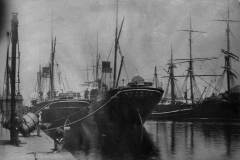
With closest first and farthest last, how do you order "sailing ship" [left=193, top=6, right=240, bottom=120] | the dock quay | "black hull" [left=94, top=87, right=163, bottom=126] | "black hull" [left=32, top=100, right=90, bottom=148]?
the dock quay < "black hull" [left=32, top=100, right=90, bottom=148] < "black hull" [left=94, top=87, right=163, bottom=126] < "sailing ship" [left=193, top=6, right=240, bottom=120]

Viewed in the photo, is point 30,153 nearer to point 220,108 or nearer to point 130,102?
point 130,102

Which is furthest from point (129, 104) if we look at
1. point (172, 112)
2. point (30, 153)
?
point (172, 112)

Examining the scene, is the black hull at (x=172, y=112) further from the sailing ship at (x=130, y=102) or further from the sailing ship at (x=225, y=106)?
the sailing ship at (x=130, y=102)

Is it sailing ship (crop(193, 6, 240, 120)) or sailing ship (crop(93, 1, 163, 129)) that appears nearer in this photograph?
sailing ship (crop(93, 1, 163, 129))

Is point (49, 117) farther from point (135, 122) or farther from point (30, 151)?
point (30, 151)

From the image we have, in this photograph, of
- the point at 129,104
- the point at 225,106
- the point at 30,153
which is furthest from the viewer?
the point at 225,106

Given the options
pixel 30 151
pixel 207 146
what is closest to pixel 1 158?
pixel 30 151

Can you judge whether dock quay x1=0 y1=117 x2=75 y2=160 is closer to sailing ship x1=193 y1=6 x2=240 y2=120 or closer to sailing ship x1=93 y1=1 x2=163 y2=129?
sailing ship x1=93 y1=1 x2=163 y2=129

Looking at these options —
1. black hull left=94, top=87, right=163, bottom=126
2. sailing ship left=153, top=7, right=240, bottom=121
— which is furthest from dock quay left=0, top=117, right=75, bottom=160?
sailing ship left=153, top=7, right=240, bottom=121

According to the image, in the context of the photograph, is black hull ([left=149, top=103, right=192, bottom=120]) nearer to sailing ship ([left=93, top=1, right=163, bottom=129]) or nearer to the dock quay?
sailing ship ([left=93, top=1, right=163, bottom=129])

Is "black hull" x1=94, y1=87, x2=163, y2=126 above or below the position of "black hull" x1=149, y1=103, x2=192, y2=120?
above

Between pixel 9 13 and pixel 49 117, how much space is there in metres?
15.9

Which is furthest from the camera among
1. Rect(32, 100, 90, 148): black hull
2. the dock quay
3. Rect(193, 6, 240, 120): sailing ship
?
Rect(193, 6, 240, 120): sailing ship

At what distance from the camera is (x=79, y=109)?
103ft
